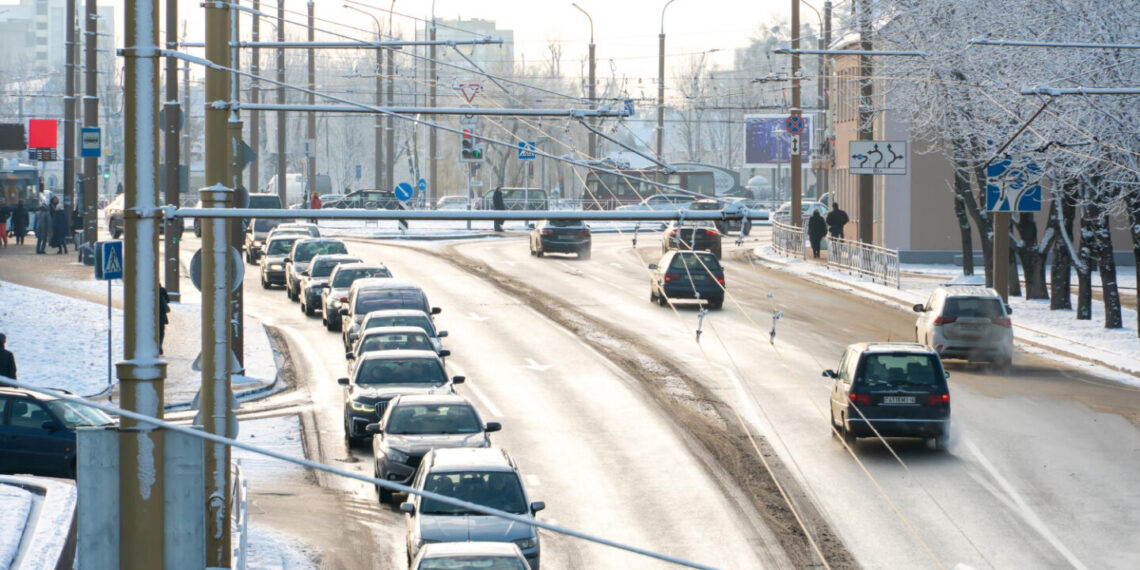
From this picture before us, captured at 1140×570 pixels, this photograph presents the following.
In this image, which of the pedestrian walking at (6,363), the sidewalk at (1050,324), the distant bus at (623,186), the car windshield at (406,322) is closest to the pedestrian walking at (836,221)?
the sidewalk at (1050,324)

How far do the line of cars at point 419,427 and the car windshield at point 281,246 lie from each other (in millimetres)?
6912

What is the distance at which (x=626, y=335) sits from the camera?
3456 cm

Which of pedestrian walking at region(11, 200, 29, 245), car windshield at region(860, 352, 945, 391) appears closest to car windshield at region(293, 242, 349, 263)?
pedestrian walking at region(11, 200, 29, 245)

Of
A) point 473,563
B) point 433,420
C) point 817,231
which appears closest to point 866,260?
point 817,231

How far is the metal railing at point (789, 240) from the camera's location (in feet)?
183

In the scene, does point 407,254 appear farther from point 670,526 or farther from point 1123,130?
point 670,526

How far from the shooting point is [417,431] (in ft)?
66.4

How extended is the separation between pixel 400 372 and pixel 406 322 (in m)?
5.83

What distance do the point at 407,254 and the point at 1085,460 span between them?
38267mm

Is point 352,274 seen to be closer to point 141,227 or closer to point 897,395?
point 897,395

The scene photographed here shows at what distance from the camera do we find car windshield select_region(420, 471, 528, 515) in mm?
16469

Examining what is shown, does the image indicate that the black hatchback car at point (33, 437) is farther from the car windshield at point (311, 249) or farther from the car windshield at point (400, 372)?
the car windshield at point (311, 249)

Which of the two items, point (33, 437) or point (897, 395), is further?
point (897, 395)

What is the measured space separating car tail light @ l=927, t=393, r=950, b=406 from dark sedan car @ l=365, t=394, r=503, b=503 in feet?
20.7
